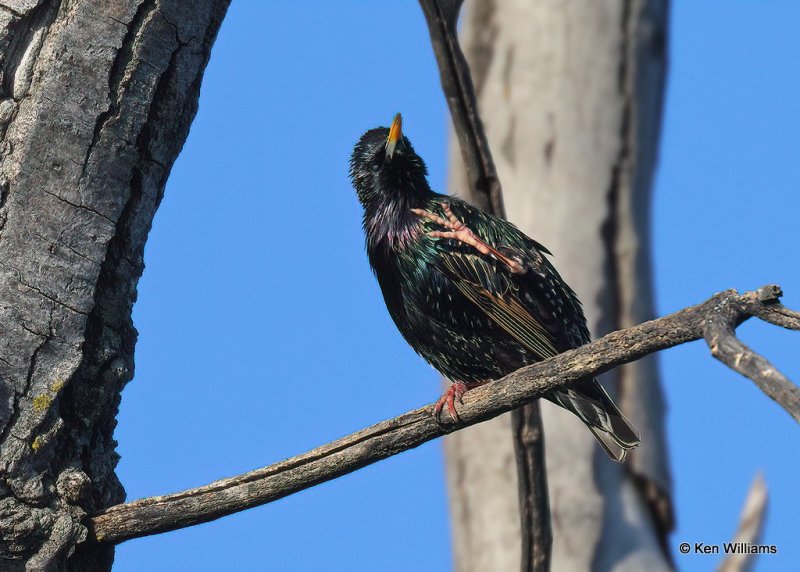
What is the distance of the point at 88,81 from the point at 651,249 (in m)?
5.96

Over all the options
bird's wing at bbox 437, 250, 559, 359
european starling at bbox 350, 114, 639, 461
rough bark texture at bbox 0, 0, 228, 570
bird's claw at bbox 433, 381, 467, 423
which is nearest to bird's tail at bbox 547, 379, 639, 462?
european starling at bbox 350, 114, 639, 461

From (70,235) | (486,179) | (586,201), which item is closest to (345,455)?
(70,235)

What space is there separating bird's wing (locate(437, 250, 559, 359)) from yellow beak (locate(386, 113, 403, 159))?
0.59 meters

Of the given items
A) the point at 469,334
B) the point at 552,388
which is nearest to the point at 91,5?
the point at 552,388

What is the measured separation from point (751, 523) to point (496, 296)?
9.49ft

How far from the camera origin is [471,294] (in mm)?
4742

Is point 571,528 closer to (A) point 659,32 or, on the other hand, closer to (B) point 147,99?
(A) point 659,32

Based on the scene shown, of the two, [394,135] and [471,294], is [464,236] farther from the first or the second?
A: [394,135]

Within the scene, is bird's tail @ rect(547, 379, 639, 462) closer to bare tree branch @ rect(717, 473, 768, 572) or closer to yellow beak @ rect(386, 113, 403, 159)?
yellow beak @ rect(386, 113, 403, 159)

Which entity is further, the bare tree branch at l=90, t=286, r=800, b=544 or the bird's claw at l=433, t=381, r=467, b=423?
the bird's claw at l=433, t=381, r=467, b=423

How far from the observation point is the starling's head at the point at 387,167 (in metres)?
5.12

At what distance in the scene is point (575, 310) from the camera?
510 cm

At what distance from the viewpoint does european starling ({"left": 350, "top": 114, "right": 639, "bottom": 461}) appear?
473 cm

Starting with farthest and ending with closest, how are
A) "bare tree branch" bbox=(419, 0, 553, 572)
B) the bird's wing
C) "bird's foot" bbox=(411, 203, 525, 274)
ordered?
the bird's wing, "bird's foot" bbox=(411, 203, 525, 274), "bare tree branch" bbox=(419, 0, 553, 572)
